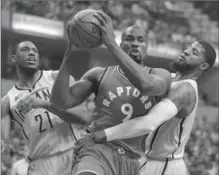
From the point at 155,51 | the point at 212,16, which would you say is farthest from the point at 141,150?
the point at 212,16

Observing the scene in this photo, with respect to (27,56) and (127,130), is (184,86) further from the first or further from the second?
(27,56)

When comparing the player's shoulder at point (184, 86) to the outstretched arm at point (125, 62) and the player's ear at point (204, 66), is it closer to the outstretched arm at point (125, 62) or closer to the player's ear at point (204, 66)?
the player's ear at point (204, 66)

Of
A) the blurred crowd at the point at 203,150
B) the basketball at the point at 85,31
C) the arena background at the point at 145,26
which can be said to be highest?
the basketball at the point at 85,31

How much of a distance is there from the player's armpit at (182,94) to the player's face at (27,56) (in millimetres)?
1734

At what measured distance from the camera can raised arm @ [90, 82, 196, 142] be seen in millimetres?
3715

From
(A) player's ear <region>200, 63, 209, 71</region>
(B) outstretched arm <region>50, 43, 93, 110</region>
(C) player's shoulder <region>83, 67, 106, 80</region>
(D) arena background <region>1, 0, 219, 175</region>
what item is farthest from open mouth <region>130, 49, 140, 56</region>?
(D) arena background <region>1, 0, 219, 175</region>

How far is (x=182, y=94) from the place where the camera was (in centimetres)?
416

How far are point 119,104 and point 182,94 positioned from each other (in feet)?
2.00

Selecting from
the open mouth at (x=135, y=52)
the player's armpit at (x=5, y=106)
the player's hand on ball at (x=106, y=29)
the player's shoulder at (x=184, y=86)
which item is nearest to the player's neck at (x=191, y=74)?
the player's shoulder at (x=184, y=86)

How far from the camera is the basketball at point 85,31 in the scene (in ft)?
11.5

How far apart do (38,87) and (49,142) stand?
62 cm

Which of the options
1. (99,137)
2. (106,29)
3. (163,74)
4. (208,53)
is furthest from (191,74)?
(106,29)

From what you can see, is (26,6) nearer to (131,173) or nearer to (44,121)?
(44,121)

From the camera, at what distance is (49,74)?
17.7 feet
